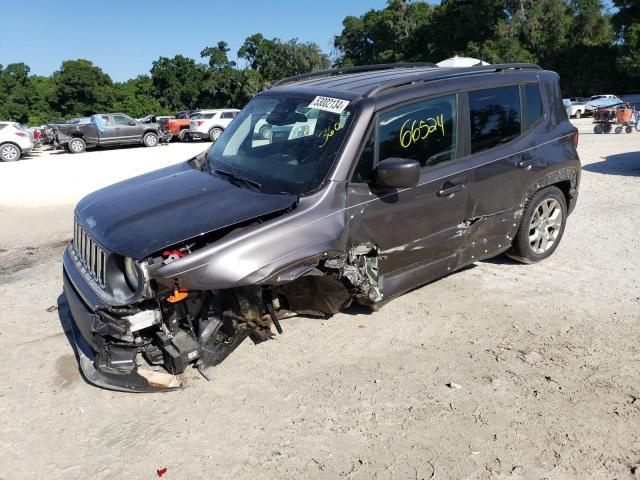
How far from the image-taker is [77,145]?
74.1 feet

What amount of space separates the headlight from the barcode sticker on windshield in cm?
181

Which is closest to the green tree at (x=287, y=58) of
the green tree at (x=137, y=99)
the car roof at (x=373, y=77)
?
the green tree at (x=137, y=99)

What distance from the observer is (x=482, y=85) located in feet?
15.0

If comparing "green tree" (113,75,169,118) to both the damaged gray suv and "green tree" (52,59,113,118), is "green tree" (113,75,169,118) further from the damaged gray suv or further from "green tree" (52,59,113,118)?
the damaged gray suv

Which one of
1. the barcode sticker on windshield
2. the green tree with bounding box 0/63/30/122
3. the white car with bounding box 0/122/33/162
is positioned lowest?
the white car with bounding box 0/122/33/162

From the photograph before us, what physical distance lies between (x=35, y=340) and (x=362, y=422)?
9.40 feet

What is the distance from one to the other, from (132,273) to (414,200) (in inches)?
81.5

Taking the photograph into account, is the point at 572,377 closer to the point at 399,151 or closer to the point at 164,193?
the point at 399,151

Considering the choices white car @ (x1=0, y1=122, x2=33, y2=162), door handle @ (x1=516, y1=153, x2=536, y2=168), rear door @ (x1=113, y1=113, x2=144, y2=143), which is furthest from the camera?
rear door @ (x1=113, y1=113, x2=144, y2=143)

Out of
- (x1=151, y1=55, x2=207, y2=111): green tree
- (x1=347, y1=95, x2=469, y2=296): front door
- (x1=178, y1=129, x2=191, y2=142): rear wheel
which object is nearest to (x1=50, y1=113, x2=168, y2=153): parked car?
(x1=178, y1=129, x2=191, y2=142): rear wheel

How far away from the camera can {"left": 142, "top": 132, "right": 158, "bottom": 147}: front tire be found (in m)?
24.3

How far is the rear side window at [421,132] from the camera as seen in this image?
3.99 m

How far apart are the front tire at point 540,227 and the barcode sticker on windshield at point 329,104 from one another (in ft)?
7.06

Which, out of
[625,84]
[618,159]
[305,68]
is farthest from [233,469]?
[305,68]
